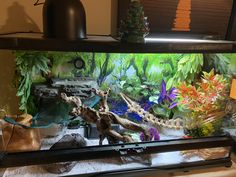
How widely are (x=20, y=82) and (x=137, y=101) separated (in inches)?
21.6

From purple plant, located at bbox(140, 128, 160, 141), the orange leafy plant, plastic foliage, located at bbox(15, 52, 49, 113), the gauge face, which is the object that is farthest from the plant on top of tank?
plastic foliage, located at bbox(15, 52, 49, 113)

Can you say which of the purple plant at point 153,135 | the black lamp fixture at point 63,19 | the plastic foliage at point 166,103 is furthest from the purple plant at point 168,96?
the black lamp fixture at point 63,19

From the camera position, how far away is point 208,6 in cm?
116

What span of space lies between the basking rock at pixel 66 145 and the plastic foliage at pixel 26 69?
0.77 ft

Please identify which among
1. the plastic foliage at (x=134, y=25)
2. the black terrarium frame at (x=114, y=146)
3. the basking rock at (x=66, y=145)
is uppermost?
the plastic foliage at (x=134, y=25)

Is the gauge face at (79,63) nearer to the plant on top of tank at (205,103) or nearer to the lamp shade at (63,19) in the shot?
the lamp shade at (63,19)

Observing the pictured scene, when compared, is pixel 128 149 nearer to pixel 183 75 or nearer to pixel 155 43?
pixel 155 43

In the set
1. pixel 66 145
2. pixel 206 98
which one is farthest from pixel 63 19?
pixel 206 98

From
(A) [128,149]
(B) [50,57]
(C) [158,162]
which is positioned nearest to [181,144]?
(C) [158,162]

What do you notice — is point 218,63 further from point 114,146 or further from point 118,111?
point 114,146

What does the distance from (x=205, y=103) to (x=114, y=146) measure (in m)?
0.47

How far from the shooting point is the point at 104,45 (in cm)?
79

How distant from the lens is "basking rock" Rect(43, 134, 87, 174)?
867mm

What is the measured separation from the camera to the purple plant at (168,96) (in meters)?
1.15
